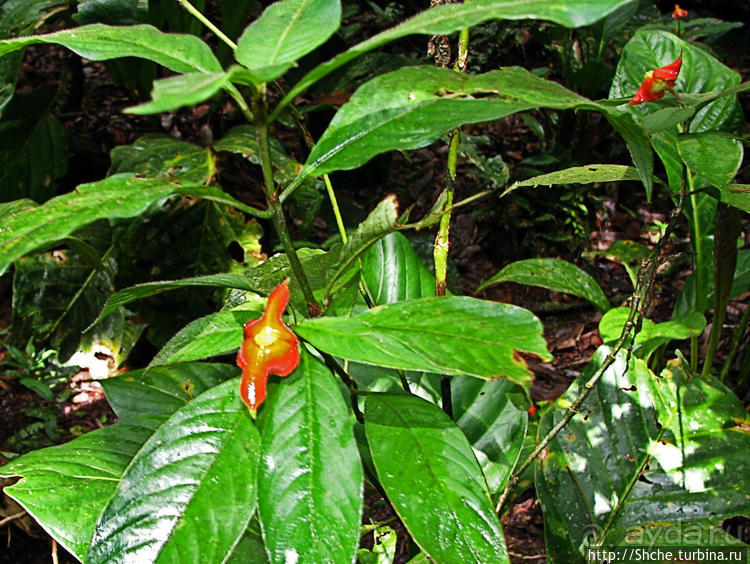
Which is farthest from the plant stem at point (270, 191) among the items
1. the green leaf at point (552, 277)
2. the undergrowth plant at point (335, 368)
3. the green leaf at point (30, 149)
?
the green leaf at point (30, 149)

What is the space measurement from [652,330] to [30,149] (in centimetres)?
210

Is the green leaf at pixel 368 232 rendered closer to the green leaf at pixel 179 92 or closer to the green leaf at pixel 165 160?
the green leaf at pixel 179 92

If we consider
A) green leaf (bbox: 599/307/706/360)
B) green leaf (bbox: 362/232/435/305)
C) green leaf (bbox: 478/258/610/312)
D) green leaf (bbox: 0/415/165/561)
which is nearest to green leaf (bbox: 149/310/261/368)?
green leaf (bbox: 0/415/165/561)

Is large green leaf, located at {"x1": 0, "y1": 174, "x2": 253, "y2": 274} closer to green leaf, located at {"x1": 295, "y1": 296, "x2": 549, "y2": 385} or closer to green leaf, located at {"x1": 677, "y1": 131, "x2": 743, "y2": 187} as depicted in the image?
green leaf, located at {"x1": 295, "y1": 296, "x2": 549, "y2": 385}

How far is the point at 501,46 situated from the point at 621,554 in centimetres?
291

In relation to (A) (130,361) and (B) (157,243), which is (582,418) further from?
(A) (130,361)

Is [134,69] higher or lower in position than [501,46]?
lower

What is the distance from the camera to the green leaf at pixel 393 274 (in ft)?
3.52

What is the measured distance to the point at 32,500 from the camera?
80cm

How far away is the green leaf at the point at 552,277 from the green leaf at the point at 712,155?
63 centimetres

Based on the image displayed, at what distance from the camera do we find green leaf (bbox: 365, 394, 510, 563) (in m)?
0.65

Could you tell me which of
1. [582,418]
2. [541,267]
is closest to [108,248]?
[541,267]

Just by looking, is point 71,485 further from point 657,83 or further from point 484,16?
point 657,83

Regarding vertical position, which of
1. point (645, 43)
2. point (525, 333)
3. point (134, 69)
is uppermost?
point (134, 69)
